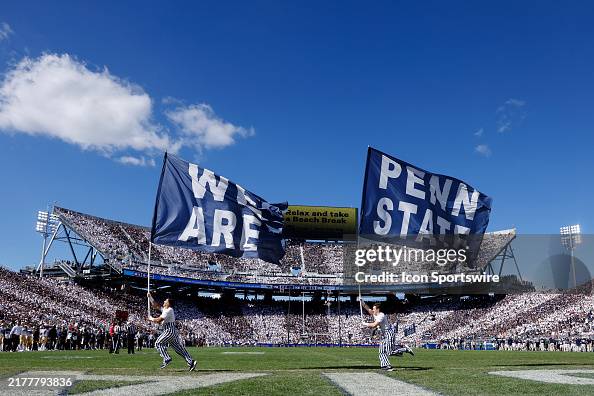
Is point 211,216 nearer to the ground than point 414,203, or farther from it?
nearer to the ground

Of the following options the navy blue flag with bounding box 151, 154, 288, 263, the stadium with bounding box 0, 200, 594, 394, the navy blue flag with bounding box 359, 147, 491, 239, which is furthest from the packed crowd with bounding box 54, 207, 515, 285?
A: the navy blue flag with bounding box 359, 147, 491, 239

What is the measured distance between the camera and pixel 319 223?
81.9 meters

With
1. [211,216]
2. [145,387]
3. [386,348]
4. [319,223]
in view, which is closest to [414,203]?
[386,348]

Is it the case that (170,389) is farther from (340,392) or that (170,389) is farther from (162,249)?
(162,249)

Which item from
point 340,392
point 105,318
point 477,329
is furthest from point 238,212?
point 477,329

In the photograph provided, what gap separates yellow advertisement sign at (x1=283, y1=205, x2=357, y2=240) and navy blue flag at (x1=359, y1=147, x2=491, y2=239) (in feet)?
214

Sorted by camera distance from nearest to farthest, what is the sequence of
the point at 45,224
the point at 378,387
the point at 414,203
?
the point at 378,387
the point at 414,203
the point at 45,224

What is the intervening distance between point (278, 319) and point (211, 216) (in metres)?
59.8

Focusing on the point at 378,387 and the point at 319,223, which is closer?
the point at 378,387

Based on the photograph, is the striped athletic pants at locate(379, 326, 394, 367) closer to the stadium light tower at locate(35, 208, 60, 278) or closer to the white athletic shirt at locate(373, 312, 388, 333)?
the white athletic shirt at locate(373, 312, 388, 333)

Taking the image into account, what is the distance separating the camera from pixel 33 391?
25.9 ft

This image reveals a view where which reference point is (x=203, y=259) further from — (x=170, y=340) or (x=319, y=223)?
(x=170, y=340)

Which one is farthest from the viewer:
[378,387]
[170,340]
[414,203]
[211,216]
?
[414,203]

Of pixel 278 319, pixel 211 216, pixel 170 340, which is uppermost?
pixel 211 216
